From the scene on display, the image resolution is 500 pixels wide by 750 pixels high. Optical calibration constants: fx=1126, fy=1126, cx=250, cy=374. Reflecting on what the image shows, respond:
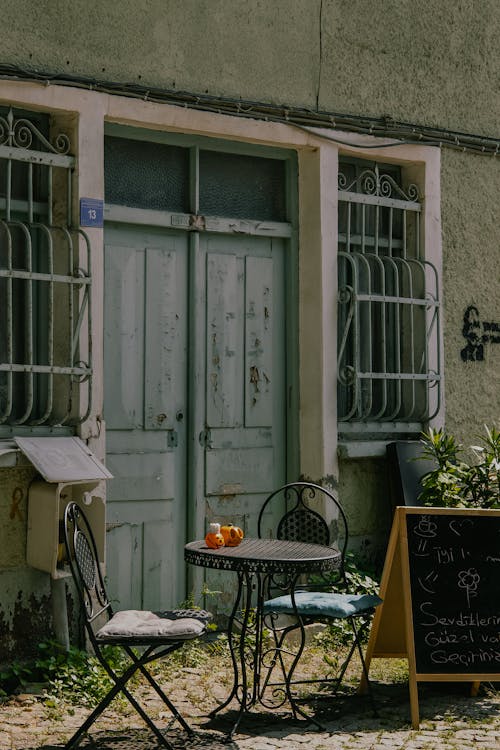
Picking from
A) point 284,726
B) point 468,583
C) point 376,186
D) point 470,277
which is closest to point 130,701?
point 284,726

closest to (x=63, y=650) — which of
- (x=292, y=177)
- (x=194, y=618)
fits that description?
(x=194, y=618)

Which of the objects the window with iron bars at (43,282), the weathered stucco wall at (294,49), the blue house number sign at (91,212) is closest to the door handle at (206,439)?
the window with iron bars at (43,282)

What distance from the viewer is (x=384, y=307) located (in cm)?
759

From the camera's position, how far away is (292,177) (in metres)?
7.36

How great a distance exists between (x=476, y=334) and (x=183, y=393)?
94.5 inches

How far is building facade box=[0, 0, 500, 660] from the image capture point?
613 cm

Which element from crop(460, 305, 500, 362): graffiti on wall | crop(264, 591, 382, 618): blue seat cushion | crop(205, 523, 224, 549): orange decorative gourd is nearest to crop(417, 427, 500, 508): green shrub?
crop(264, 591, 382, 618): blue seat cushion

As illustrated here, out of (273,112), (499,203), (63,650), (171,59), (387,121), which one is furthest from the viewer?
(499,203)

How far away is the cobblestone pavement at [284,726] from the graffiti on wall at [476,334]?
9.35 feet

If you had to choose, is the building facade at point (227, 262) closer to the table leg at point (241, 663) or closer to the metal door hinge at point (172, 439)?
the metal door hinge at point (172, 439)

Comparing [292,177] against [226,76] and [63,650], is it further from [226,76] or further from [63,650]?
[63,650]

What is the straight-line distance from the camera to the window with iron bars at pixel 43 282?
6.07m

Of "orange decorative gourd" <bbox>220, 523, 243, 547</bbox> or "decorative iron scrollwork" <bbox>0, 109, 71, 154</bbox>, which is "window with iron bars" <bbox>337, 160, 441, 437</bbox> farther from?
"orange decorative gourd" <bbox>220, 523, 243, 547</bbox>

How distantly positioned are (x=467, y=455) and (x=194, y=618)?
11.8 ft
